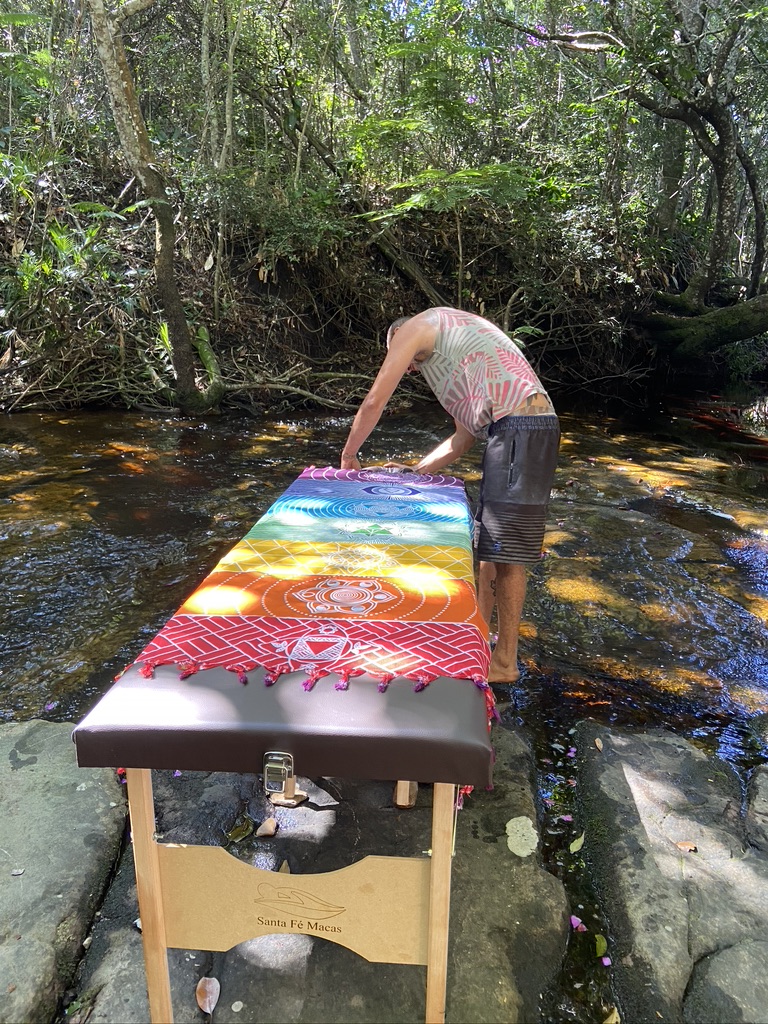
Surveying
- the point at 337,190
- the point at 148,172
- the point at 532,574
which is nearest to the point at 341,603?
the point at 532,574

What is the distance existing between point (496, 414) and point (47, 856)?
1.99 meters

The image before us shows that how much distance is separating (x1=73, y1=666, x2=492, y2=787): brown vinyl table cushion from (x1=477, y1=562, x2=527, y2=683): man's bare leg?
1.38 m

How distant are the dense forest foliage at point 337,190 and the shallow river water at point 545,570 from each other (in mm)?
1247

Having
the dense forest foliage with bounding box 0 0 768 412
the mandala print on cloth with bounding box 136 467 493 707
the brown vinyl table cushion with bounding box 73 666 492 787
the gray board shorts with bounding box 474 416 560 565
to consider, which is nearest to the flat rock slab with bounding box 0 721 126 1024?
the brown vinyl table cushion with bounding box 73 666 492 787

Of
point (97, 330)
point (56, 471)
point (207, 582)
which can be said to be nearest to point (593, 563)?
point (207, 582)

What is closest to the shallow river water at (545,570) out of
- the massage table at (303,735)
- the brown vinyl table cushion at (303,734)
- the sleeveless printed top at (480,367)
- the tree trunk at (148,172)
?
the tree trunk at (148,172)

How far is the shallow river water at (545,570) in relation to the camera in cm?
277

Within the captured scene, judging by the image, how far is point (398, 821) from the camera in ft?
7.11

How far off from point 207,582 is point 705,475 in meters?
5.78

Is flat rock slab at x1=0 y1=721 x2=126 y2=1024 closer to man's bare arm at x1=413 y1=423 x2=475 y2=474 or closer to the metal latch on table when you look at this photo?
the metal latch on table

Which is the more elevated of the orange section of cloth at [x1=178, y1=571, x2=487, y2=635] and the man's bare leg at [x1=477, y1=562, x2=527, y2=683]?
the orange section of cloth at [x1=178, y1=571, x2=487, y2=635]

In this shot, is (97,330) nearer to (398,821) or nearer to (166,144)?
(166,144)

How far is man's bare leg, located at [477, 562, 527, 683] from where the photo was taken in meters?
2.77

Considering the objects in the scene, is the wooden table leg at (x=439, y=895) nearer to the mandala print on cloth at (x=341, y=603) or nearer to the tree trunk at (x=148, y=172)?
the mandala print on cloth at (x=341, y=603)
